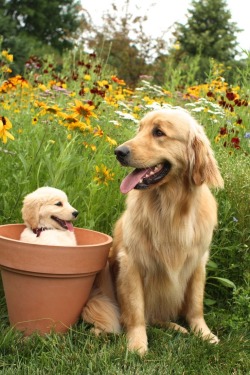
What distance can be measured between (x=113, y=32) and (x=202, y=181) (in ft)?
53.4

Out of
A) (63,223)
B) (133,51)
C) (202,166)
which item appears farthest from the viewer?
(133,51)

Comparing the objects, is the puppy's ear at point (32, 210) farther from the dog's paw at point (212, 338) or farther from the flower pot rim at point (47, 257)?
the dog's paw at point (212, 338)

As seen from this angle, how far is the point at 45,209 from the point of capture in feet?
9.91

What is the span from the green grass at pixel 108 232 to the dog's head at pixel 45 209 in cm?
33

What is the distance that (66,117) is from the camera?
3486 millimetres

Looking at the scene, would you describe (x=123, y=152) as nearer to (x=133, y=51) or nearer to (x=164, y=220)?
(x=164, y=220)

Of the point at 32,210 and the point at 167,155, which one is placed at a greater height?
the point at 167,155

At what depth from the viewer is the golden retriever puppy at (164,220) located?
2959 millimetres

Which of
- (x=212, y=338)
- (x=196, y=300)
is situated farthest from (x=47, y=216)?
(x=212, y=338)

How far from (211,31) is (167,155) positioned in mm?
30022

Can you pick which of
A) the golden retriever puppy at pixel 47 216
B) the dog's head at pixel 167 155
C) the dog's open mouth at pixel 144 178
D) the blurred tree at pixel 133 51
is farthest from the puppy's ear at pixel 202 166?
the blurred tree at pixel 133 51

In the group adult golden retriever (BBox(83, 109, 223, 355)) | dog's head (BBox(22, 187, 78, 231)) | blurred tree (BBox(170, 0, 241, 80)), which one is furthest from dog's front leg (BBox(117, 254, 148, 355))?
blurred tree (BBox(170, 0, 241, 80))

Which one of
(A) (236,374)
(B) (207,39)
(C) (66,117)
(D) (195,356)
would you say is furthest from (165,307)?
(B) (207,39)

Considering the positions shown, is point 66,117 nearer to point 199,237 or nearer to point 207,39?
point 199,237
